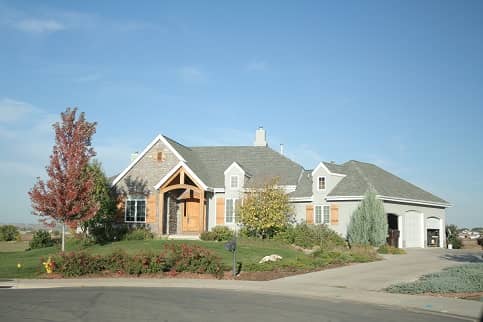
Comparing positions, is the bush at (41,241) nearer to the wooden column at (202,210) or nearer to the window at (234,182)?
the wooden column at (202,210)

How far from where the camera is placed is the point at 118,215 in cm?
3722

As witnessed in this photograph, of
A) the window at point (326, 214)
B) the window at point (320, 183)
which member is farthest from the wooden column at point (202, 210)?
the window at point (326, 214)

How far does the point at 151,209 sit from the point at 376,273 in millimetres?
19355

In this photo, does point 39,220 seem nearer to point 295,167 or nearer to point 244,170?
point 244,170

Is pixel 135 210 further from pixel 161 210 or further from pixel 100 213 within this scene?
pixel 100 213

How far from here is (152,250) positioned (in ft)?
75.5

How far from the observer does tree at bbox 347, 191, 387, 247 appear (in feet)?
105

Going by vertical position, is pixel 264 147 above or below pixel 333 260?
above

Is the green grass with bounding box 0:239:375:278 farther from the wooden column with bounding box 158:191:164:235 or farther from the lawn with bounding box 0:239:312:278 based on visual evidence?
the wooden column with bounding box 158:191:164:235

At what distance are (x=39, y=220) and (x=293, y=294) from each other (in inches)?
627

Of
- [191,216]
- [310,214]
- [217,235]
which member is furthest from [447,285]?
[191,216]

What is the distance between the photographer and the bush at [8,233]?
49.2m

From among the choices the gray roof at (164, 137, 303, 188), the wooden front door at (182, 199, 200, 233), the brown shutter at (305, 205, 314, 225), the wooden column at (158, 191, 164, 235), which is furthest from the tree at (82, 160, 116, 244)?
the brown shutter at (305, 205, 314, 225)

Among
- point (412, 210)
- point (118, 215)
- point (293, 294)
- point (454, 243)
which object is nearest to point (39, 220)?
point (118, 215)
